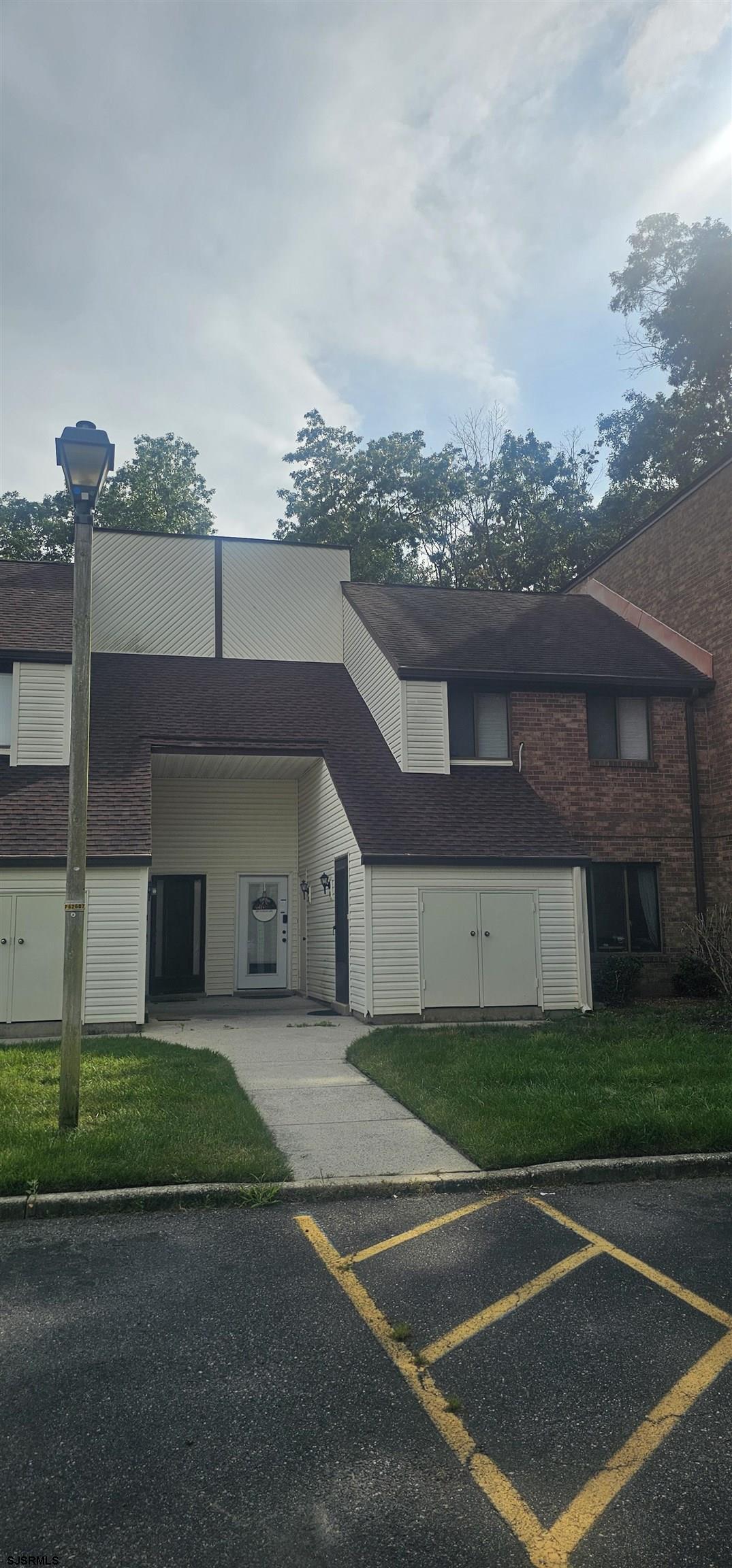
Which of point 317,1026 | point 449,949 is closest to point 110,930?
point 317,1026

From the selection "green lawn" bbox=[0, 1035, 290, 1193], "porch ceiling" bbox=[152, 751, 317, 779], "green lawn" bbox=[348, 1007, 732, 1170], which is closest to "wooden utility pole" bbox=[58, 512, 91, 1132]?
"green lawn" bbox=[0, 1035, 290, 1193]

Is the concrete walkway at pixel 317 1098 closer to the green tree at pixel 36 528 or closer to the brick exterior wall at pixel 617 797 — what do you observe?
the brick exterior wall at pixel 617 797

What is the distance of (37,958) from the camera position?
1475 cm

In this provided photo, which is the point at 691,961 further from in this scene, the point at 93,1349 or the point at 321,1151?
the point at 93,1349

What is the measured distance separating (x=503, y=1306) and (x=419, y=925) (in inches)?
423

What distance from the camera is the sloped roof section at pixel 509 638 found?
61.3ft

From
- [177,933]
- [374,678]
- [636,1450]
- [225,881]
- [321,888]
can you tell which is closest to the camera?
[636,1450]

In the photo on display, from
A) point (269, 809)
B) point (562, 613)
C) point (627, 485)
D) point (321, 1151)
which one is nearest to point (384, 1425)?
point (321, 1151)

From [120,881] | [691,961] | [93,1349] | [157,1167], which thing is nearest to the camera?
[93,1349]

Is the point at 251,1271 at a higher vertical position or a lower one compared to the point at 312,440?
lower

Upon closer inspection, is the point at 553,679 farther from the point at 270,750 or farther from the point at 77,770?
the point at 77,770

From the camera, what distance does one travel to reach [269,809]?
21.1m

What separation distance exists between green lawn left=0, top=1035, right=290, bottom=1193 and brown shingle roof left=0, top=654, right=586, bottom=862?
5.29m

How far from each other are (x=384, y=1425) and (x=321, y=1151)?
3.88 metres
